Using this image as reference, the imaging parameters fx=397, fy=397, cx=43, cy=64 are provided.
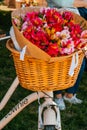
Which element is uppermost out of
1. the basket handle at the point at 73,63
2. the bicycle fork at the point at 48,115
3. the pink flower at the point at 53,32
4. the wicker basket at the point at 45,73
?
the pink flower at the point at 53,32

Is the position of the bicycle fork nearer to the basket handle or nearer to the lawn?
the basket handle

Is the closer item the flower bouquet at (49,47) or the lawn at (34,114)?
the flower bouquet at (49,47)

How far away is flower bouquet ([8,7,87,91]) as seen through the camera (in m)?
2.41

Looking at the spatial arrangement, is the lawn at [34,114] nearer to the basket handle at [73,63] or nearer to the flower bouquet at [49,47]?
the flower bouquet at [49,47]

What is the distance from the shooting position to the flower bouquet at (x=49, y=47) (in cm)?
241

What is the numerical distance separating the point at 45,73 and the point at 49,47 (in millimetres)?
193

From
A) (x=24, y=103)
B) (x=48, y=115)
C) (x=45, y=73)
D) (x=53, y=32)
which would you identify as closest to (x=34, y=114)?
(x=24, y=103)

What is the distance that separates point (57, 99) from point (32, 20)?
→ 244 centimetres

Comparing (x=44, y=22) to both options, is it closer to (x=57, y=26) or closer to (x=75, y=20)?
(x=57, y=26)

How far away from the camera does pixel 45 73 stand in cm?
251

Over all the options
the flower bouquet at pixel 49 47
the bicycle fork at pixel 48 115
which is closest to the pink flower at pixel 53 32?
the flower bouquet at pixel 49 47

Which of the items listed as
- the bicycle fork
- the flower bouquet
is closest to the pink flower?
the flower bouquet

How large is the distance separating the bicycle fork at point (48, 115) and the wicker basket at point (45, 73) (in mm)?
238

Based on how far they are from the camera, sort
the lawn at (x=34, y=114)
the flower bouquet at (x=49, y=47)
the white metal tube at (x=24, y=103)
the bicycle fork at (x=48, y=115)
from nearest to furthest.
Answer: the flower bouquet at (x=49, y=47)
the bicycle fork at (x=48, y=115)
the white metal tube at (x=24, y=103)
the lawn at (x=34, y=114)
